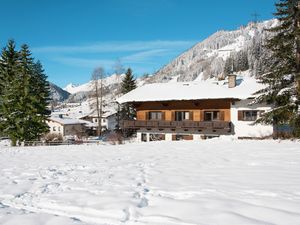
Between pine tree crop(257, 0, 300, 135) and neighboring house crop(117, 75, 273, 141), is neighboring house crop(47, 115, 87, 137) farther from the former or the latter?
pine tree crop(257, 0, 300, 135)

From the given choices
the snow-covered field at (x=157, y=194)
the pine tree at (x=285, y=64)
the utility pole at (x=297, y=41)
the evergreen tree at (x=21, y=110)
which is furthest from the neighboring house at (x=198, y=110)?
the snow-covered field at (x=157, y=194)

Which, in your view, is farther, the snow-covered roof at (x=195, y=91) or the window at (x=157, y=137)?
the window at (x=157, y=137)

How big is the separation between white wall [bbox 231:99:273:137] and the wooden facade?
656 mm

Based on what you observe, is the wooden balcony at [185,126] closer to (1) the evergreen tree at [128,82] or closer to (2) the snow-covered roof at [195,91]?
(2) the snow-covered roof at [195,91]

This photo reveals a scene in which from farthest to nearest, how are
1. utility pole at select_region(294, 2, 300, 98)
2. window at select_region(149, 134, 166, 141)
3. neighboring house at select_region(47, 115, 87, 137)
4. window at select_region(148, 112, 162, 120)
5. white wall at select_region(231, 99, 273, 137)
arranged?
neighboring house at select_region(47, 115, 87, 137), window at select_region(148, 112, 162, 120), window at select_region(149, 134, 166, 141), white wall at select_region(231, 99, 273, 137), utility pole at select_region(294, 2, 300, 98)

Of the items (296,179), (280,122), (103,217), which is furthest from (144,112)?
(103,217)

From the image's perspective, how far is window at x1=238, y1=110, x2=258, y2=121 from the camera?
2958 cm

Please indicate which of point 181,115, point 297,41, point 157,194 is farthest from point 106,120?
point 157,194

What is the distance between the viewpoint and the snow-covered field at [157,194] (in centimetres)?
590

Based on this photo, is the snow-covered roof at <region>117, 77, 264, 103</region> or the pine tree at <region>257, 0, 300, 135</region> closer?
the pine tree at <region>257, 0, 300, 135</region>

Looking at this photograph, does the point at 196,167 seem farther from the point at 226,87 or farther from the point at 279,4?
the point at 226,87

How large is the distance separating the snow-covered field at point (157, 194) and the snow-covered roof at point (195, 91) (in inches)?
738

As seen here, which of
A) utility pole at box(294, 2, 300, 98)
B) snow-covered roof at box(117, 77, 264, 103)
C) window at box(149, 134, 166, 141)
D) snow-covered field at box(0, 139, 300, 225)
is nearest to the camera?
snow-covered field at box(0, 139, 300, 225)

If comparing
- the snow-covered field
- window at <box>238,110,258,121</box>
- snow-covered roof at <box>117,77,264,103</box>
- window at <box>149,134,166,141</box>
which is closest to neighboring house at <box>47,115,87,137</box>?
snow-covered roof at <box>117,77,264,103</box>
